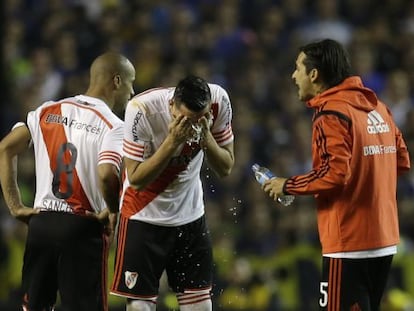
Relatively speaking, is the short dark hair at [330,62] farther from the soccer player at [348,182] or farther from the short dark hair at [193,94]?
the short dark hair at [193,94]

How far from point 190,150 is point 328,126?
3.02 ft

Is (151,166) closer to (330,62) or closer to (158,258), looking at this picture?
(158,258)

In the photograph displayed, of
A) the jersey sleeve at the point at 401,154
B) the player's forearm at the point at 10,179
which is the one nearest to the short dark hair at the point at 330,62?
the jersey sleeve at the point at 401,154

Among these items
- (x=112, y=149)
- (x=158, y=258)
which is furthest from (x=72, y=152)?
(x=158, y=258)

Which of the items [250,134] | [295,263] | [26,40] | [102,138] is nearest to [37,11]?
[26,40]

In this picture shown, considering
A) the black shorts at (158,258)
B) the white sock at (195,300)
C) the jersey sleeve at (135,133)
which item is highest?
the jersey sleeve at (135,133)

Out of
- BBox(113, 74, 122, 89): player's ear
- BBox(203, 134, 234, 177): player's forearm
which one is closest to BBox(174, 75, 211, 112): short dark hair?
BBox(203, 134, 234, 177): player's forearm

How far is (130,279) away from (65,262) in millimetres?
411

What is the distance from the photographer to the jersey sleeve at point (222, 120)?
21.0 ft

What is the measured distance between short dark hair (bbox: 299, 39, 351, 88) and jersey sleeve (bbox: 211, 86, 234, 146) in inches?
22.8

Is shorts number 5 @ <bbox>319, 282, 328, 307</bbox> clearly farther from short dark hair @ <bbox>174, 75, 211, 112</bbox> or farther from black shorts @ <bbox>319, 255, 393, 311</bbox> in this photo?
short dark hair @ <bbox>174, 75, 211, 112</bbox>

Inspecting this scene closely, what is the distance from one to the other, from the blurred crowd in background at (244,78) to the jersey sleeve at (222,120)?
3.12m

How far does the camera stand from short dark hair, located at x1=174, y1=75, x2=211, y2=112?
5941mm

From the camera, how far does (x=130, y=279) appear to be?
6.45m
